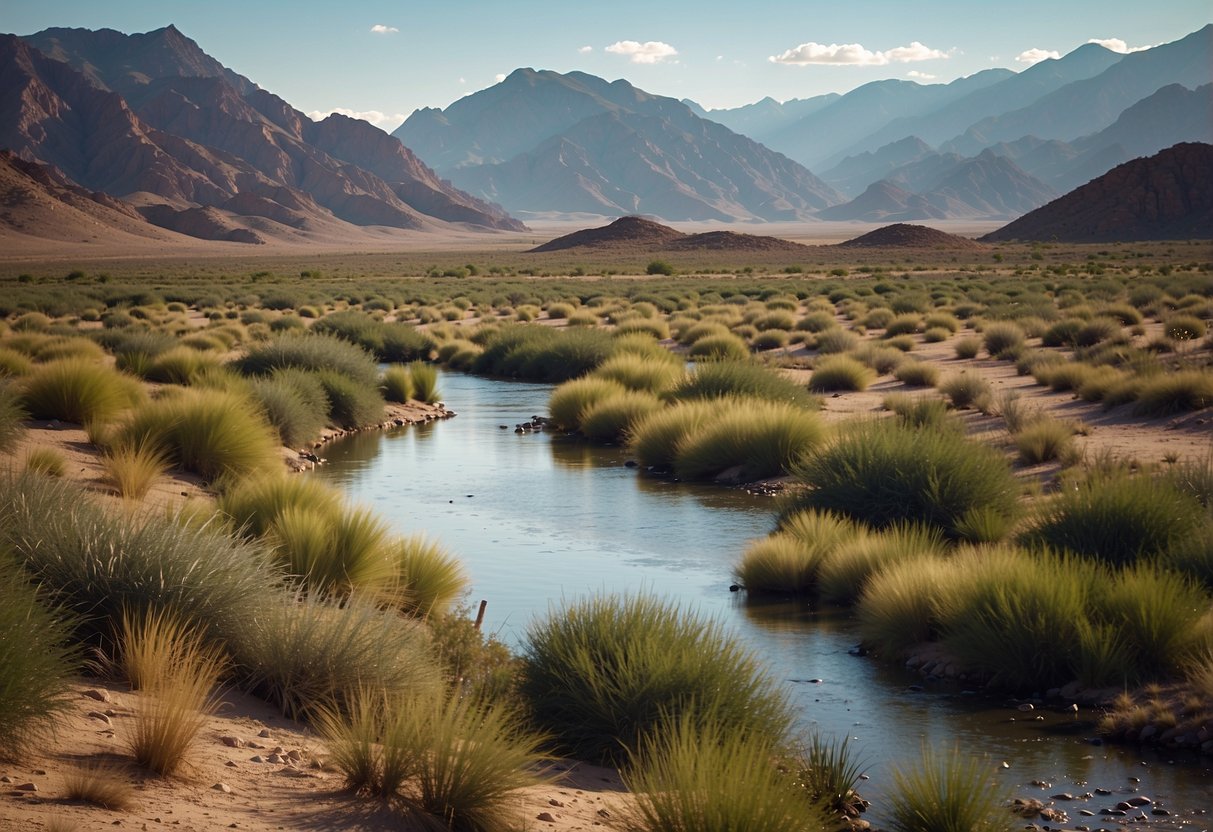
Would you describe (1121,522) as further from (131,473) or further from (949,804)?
(131,473)

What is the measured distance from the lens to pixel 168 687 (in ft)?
20.5

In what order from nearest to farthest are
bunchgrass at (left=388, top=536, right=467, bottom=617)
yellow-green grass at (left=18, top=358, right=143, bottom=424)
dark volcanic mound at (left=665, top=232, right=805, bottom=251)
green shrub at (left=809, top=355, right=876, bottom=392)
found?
bunchgrass at (left=388, top=536, right=467, bottom=617) < yellow-green grass at (left=18, top=358, right=143, bottom=424) < green shrub at (left=809, top=355, right=876, bottom=392) < dark volcanic mound at (left=665, top=232, right=805, bottom=251)

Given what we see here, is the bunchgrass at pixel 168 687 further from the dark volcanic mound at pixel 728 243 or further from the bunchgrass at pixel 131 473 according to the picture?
the dark volcanic mound at pixel 728 243

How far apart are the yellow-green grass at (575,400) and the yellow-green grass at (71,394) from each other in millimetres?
6703

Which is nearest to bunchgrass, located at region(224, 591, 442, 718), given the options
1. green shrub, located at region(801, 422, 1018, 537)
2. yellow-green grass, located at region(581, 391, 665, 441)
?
green shrub, located at region(801, 422, 1018, 537)

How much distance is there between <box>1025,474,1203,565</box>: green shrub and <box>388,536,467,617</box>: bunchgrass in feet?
15.5

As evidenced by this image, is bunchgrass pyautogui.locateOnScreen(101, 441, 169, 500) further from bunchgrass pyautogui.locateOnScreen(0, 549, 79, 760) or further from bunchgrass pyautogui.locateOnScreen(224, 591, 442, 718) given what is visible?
bunchgrass pyautogui.locateOnScreen(0, 549, 79, 760)

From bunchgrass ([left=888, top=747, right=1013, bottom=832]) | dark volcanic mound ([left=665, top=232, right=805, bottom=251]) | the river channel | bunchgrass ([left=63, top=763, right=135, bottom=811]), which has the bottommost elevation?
the river channel

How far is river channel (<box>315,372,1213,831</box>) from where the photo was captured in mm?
7160

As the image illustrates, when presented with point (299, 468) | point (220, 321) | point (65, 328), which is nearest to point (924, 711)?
point (299, 468)

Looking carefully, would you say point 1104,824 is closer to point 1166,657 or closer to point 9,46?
point 1166,657

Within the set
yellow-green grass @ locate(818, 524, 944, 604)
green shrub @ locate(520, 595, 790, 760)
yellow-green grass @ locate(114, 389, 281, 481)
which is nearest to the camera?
green shrub @ locate(520, 595, 790, 760)

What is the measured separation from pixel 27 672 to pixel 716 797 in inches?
116

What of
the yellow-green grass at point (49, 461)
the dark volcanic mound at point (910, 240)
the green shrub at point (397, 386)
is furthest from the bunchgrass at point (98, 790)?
the dark volcanic mound at point (910, 240)
